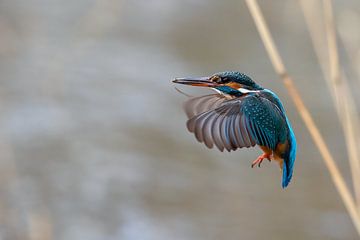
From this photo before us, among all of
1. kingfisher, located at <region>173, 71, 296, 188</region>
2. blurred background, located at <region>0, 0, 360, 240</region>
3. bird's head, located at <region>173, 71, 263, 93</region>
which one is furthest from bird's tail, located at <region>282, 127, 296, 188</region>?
blurred background, located at <region>0, 0, 360, 240</region>

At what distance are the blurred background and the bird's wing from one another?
67.7 inches

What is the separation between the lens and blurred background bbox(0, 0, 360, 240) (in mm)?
5191

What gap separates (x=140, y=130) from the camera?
6.01 meters

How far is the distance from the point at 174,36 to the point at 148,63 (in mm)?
549

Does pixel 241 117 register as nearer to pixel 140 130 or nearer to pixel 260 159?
pixel 260 159

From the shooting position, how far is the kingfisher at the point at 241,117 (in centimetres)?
206

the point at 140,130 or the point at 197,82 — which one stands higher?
the point at 140,130

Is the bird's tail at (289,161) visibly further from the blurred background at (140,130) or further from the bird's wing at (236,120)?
the blurred background at (140,130)

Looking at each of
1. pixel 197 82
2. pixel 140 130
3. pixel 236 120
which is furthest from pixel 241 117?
pixel 140 130

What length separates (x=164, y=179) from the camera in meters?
5.54

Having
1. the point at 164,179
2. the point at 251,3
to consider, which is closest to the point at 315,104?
the point at 164,179

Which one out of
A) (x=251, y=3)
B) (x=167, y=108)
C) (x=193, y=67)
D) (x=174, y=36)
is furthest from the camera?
(x=174, y=36)

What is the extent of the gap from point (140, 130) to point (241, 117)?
3.91 m

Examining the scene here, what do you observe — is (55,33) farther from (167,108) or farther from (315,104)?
(315,104)
